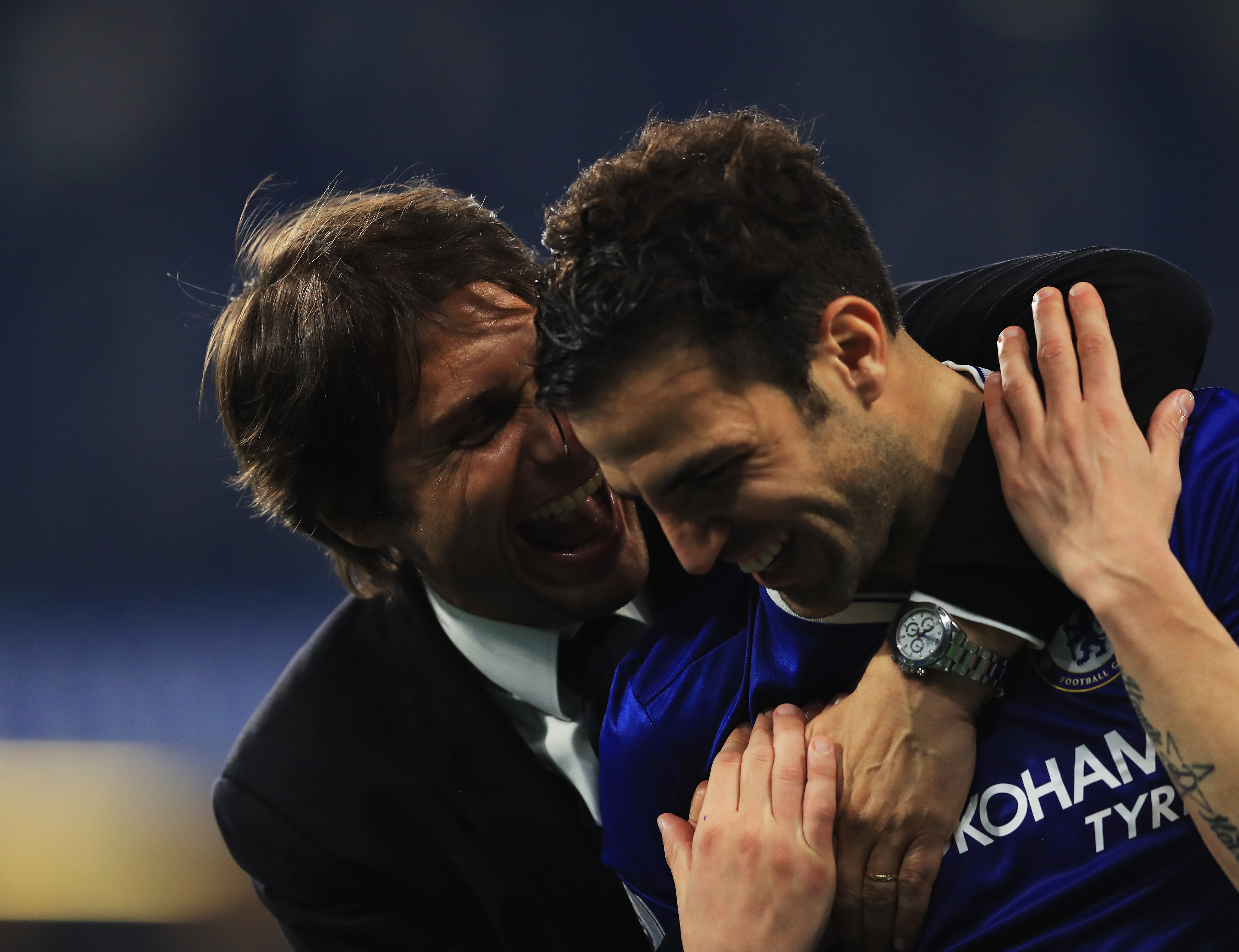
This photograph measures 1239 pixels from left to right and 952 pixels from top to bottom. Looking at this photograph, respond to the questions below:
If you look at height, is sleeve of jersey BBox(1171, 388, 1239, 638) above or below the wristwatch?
above

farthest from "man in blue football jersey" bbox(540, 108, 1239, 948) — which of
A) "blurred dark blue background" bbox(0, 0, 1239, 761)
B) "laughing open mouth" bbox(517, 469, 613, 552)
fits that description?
"blurred dark blue background" bbox(0, 0, 1239, 761)

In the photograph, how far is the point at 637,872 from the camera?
1.48 meters

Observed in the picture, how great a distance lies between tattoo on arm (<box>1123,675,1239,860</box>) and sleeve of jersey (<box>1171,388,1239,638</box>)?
16 centimetres

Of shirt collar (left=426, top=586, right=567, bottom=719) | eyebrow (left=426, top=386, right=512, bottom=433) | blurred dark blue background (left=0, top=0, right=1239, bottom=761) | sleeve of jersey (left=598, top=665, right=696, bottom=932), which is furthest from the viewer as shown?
blurred dark blue background (left=0, top=0, right=1239, bottom=761)

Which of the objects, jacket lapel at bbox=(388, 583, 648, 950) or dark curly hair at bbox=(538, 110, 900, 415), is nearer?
dark curly hair at bbox=(538, 110, 900, 415)

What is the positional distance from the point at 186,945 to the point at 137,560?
4.69ft

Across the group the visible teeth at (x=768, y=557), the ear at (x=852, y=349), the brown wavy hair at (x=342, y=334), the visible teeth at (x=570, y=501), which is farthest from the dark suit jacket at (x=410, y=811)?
the visible teeth at (x=768, y=557)

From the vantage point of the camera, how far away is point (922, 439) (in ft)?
4.21

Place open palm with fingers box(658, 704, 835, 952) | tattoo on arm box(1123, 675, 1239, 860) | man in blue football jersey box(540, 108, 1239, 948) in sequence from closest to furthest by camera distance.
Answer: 1. tattoo on arm box(1123, 675, 1239, 860)
2. man in blue football jersey box(540, 108, 1239, 948)
3. open palm with fingers box(658, 704, 835, 952)

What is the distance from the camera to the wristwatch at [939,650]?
3.90ft

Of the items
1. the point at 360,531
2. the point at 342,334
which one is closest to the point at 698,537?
the point at 342,334

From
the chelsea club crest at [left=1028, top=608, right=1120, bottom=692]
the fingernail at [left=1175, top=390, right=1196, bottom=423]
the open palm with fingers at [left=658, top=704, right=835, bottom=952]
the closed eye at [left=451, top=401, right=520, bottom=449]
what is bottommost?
the open palm with fingers at [left=658, top=704, right=835, bottom=952]

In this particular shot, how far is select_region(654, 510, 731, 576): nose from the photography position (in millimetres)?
1222

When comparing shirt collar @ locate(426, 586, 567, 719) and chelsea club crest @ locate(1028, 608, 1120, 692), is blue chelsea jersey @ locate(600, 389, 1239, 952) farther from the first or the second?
shirt collar @ locate(426, 586, 567, 719)
